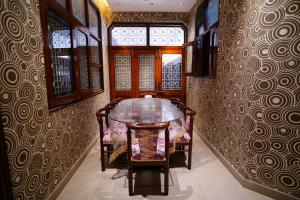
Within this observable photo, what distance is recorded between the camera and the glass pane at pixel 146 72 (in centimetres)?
505

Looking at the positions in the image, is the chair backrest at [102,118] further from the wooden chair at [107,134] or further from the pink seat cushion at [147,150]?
the pink seat cushion at [147,150]

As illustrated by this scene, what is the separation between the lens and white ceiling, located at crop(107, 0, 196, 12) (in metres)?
4.03

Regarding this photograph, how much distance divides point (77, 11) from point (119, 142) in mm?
2079

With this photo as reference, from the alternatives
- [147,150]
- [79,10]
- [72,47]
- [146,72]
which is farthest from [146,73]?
[147,150]

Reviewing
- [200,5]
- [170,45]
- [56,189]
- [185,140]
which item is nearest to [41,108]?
[56,189]

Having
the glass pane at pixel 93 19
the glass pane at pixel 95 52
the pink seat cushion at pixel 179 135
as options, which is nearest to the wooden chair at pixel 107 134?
the pink seat cushion at pixel 179 135

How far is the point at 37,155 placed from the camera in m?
1.48

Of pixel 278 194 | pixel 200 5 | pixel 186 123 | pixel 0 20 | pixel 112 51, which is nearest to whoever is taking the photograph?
pixel 0 20

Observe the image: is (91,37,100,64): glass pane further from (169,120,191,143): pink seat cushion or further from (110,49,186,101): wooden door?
(169,120,191,143): pink seat cushion

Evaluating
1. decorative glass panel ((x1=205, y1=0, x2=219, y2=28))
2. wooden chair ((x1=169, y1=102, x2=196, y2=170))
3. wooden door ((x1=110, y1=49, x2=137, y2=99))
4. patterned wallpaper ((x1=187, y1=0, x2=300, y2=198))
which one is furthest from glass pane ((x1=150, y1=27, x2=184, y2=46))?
wooden chair ((x1=169, y1=102, x2=196, y2=170))

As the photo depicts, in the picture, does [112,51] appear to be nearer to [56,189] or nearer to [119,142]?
[119,142]

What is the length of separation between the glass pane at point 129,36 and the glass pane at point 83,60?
7.20 ft

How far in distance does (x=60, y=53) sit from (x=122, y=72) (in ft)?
10.3

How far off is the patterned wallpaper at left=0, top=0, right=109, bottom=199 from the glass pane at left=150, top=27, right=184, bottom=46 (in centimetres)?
378
